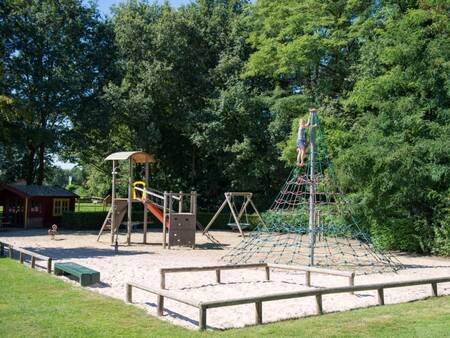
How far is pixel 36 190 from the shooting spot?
32.4m

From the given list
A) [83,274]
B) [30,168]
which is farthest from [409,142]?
[30,168]

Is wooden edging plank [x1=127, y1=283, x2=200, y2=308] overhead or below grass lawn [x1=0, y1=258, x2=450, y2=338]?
overhead

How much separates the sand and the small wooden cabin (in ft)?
29.1

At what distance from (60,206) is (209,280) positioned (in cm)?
2268

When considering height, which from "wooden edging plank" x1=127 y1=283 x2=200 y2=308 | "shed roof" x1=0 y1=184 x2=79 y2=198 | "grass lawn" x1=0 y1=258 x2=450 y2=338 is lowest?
"grass lawn" x1=0 y1=258 x2=450 y2=338

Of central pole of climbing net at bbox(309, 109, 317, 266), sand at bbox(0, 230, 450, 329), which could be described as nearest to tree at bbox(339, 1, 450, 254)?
sand at bbox(0, 230, 450, 329)

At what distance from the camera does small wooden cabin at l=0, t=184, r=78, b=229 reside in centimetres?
3173

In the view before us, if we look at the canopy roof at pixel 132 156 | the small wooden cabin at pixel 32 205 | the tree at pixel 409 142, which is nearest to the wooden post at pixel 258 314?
the tree at pixel 409 142

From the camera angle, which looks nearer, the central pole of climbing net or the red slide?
the central pole of climbing net

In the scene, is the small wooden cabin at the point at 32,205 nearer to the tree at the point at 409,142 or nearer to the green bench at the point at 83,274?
the tree at the point at 409,142

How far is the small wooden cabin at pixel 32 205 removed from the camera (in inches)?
1249

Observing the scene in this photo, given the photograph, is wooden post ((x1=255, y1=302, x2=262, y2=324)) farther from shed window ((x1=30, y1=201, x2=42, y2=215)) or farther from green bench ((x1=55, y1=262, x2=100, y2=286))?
shed window ((x1=30, y1=201, x2=42, y2=215))

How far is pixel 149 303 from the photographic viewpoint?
983cm

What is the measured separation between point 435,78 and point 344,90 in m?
7.99
